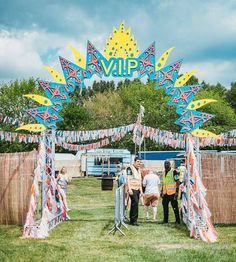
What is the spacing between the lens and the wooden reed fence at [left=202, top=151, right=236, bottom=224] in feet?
43.1

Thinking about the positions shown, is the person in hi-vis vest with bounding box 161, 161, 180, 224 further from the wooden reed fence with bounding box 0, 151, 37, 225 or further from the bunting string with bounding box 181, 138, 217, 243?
the wooden reed fence with bounding box 0, 151, 37, 225

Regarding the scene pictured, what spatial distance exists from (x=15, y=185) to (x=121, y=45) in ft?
15.4

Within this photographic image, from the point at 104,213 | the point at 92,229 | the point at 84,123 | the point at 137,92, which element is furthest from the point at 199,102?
the point at 137,92

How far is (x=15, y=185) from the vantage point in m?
13.2

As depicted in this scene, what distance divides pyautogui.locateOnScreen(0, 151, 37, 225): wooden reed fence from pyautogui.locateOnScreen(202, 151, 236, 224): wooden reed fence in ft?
15.1

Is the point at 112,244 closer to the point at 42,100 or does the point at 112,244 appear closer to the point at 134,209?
the point at 134,209

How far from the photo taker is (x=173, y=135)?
727 inches

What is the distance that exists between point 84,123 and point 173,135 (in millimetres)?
36051

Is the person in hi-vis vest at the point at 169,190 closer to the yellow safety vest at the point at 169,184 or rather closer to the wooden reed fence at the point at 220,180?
the yellow safety vest at the point at 169,184

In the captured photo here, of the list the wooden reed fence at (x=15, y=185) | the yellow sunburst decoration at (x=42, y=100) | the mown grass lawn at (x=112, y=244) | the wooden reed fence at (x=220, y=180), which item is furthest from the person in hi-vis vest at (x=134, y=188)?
the yellow sunburst decoration at (x=42, y=100)

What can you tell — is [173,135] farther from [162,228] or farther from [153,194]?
[162,228]

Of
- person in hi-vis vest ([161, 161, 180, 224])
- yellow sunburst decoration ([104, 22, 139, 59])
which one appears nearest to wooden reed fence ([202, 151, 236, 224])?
person in hi-vis vest ([161, 161, 180, 224])

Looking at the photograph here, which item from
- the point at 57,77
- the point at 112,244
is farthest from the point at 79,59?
the point at 112,244

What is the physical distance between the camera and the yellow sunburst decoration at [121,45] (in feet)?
43.4
